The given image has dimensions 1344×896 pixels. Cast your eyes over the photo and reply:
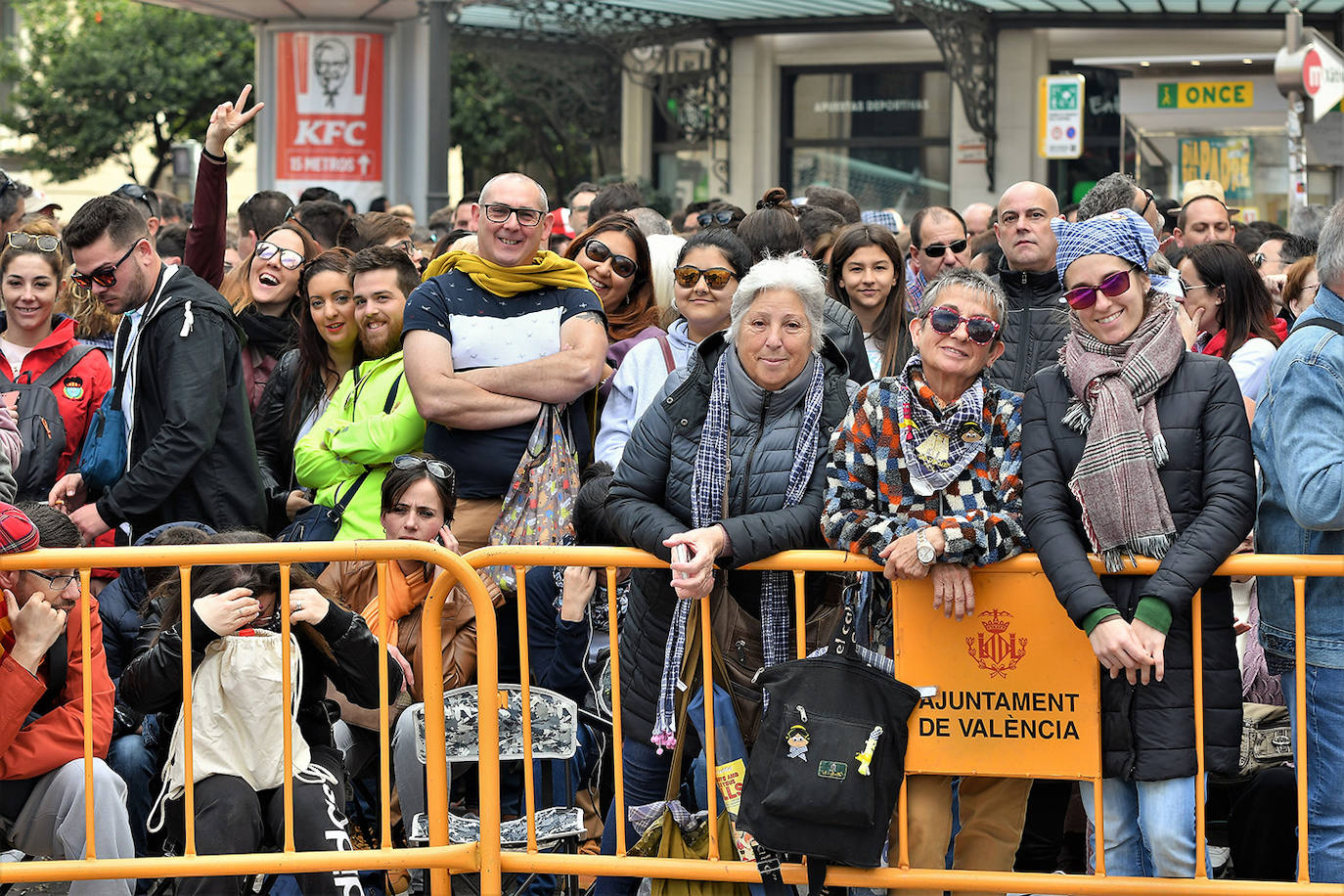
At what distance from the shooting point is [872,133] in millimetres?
22906

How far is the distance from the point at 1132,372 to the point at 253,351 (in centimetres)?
402

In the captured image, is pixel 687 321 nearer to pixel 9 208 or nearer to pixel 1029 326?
pixel 1029 326

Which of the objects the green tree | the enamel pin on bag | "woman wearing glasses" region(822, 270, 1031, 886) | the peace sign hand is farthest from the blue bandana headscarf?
the green tree

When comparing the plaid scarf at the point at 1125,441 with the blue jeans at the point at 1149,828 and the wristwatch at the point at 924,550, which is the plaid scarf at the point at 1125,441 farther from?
the blue jeans at the point at 1149,828

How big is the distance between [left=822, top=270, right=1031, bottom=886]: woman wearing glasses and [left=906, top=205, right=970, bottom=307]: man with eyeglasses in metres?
2.69

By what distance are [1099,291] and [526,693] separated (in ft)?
6.34

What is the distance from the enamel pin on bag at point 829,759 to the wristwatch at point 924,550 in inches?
11.9

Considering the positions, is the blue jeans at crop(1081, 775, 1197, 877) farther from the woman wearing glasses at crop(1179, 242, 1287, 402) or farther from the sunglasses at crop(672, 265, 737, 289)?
the woman wearing glasses at crop(1179, 242, 1287, 402)

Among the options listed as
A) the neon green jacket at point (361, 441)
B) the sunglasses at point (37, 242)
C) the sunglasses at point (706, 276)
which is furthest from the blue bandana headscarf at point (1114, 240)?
the sunglasses at point (37, 242)

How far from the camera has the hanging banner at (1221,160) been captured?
15.6 m

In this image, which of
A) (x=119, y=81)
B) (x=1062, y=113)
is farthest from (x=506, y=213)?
(x=119, y=81)

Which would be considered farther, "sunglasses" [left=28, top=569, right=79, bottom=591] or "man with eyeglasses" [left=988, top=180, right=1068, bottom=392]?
"man with eyeglasses" [left=988, top=180, right=1068, bottom=392]

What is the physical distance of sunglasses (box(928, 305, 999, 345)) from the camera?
13.9ft

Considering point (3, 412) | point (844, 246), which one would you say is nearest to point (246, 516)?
point (3, 412)
